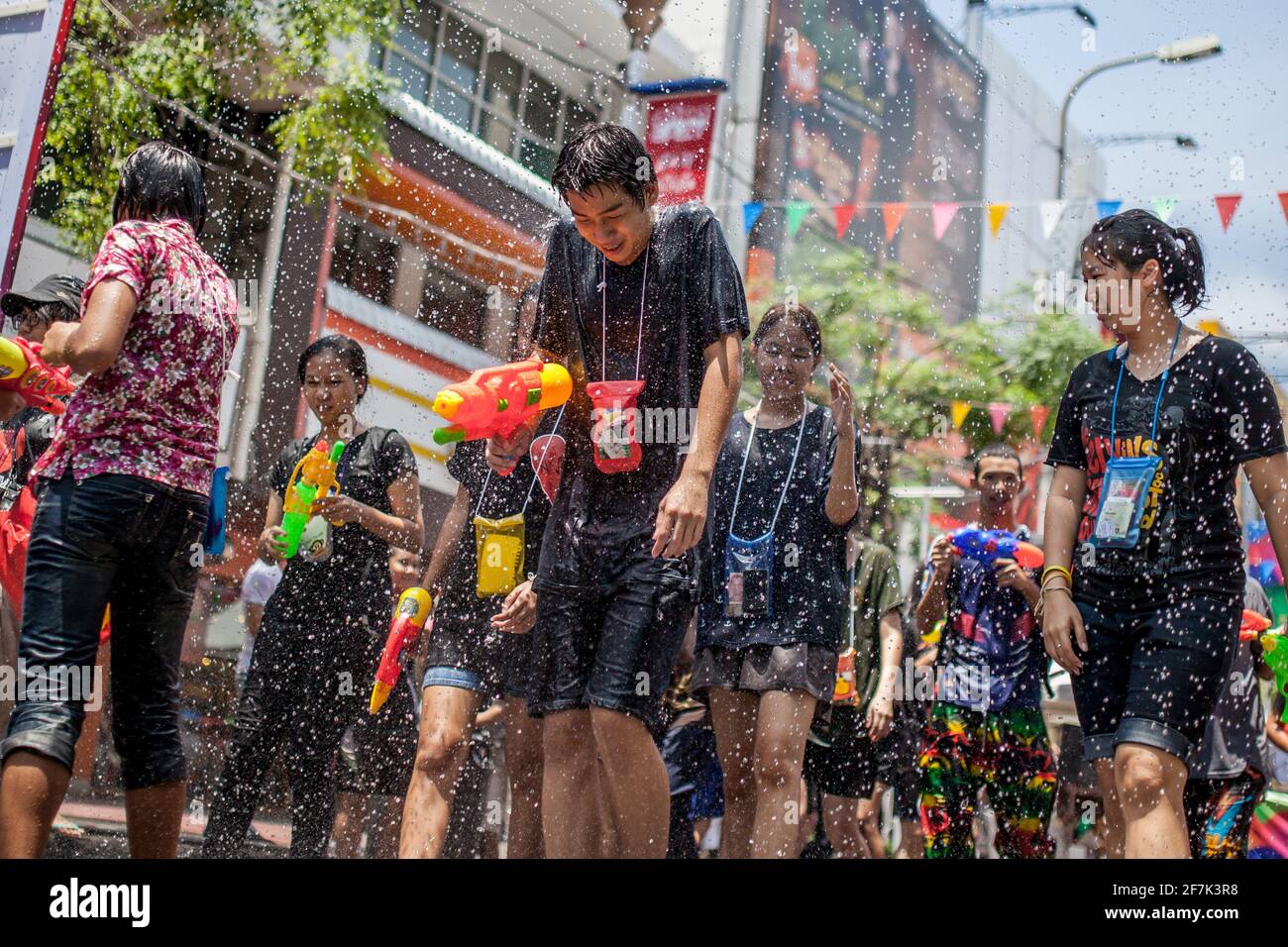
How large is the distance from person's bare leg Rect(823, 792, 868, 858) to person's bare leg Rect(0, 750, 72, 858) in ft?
11.2

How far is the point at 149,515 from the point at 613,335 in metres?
1.12

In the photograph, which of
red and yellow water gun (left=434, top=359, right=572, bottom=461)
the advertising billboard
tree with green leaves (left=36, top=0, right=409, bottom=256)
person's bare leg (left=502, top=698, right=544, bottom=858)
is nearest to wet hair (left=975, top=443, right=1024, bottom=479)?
person's bare leg (left=502, top=698, right=544, bottom=858)

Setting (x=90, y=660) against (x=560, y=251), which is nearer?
(x=90, y=660)

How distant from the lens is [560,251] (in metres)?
3.12

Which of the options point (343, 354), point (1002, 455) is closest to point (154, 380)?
point (343, 354)

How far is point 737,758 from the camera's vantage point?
3.82 m

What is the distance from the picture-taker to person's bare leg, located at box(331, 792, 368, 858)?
4.61 meters

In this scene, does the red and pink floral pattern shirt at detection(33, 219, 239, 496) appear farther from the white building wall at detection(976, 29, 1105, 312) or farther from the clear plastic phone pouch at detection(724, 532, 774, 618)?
the white building wall at detection(976, 29, 1105, 312)

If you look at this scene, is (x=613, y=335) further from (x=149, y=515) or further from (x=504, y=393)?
(x=149, y=515)

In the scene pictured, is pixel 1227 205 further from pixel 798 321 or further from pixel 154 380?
pixel 154 380

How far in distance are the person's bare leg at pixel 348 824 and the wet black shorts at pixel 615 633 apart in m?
1.94
